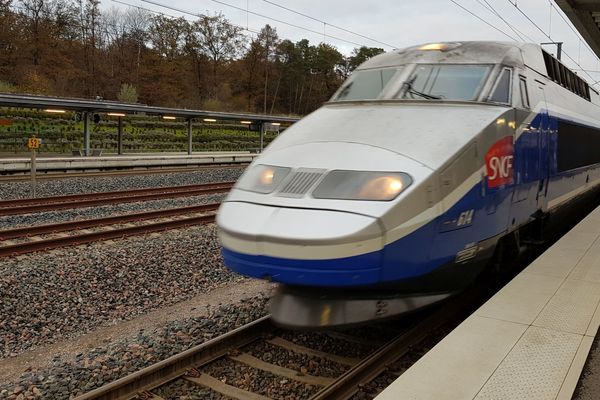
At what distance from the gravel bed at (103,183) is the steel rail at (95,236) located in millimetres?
6188

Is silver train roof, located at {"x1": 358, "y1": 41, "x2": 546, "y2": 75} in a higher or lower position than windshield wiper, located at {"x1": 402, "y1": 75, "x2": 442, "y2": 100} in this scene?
higher

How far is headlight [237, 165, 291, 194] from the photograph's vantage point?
405 cm

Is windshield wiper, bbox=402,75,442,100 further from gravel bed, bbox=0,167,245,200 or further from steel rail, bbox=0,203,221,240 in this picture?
gravel bed, bbox=0,167,245,200

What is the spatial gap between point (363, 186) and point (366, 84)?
7.43ft

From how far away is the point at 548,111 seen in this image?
614 centimetres

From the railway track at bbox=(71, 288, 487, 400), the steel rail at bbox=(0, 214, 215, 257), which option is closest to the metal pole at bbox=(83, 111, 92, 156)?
the steel rail at bbox=(0, 214, 215, 257)

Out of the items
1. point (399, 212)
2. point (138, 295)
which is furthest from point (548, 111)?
point (138, 295)

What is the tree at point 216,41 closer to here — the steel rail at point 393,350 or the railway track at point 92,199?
the railway track at point 92,199

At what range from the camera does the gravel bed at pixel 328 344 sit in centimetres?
453

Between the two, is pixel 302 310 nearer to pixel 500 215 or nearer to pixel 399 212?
pixel 399 212

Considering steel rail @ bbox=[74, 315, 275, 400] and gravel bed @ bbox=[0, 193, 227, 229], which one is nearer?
steel rail @ bbox=[74, 315, 275, 400]

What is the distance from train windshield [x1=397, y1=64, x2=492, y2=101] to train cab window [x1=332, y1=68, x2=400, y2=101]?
0.85 feet

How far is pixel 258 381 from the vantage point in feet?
13.2

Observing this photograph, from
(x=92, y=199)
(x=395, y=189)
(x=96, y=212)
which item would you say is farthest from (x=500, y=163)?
(x=92, y=199)
